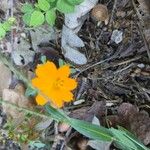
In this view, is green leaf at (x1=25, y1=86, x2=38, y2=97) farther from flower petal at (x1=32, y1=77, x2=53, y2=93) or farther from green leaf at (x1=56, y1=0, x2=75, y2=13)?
green leaf at (x1=56, y1=0, x2=75, y2=13)

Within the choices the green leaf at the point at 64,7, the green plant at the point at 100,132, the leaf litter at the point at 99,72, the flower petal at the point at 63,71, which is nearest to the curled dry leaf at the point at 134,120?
the leaf litter at the point at 99,72

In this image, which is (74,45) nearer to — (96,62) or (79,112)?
(96,62)

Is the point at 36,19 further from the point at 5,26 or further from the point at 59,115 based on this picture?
the point at 59,115

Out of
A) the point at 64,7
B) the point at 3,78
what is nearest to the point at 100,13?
the point at 64,7

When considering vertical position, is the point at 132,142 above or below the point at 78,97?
below

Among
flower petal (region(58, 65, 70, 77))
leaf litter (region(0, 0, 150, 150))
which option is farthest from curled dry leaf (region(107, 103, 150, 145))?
flower petal (region(58, 65, 70, 77))

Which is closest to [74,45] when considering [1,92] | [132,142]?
[1,92]
